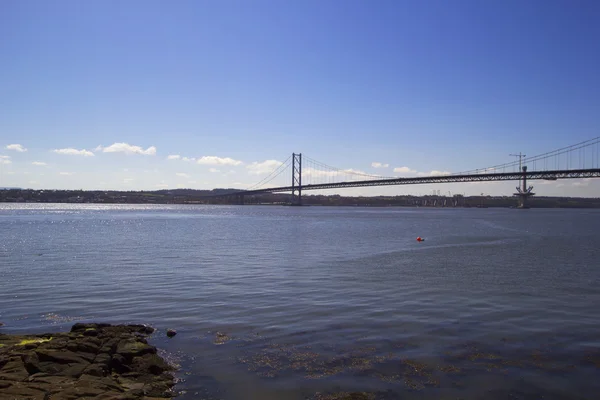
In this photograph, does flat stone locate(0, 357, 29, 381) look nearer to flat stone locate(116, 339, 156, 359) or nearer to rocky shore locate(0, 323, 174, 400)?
rocky shore locate(0, 323, 174, 400)

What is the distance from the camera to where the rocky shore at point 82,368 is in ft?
17.7

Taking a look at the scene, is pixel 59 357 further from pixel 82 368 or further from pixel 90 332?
pixel 90 332

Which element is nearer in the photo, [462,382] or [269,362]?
[462,382]

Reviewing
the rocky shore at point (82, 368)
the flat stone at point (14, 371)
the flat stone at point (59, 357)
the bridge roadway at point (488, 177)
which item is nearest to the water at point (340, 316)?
the rocky shore at point (82, 368)

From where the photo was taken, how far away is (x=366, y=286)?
13672 millimetres

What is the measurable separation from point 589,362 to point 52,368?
7726mm

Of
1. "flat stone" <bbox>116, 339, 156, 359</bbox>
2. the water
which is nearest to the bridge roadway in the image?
the water

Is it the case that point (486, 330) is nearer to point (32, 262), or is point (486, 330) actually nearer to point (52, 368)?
point (52, 368)

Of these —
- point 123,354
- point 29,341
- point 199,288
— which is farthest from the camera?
point 199,288

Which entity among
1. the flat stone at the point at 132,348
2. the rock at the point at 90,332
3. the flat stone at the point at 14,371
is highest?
the flat stone at the point at 14,371

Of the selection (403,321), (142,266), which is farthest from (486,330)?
(142,266)

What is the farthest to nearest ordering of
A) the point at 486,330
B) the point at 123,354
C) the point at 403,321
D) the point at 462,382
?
the point at 403,321 → the point at 486,330 → the point at 123,354 → the point at 462,382

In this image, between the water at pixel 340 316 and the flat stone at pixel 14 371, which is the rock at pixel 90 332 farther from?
the flat stone at pixel 14 371

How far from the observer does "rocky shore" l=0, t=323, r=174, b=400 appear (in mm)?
5402
